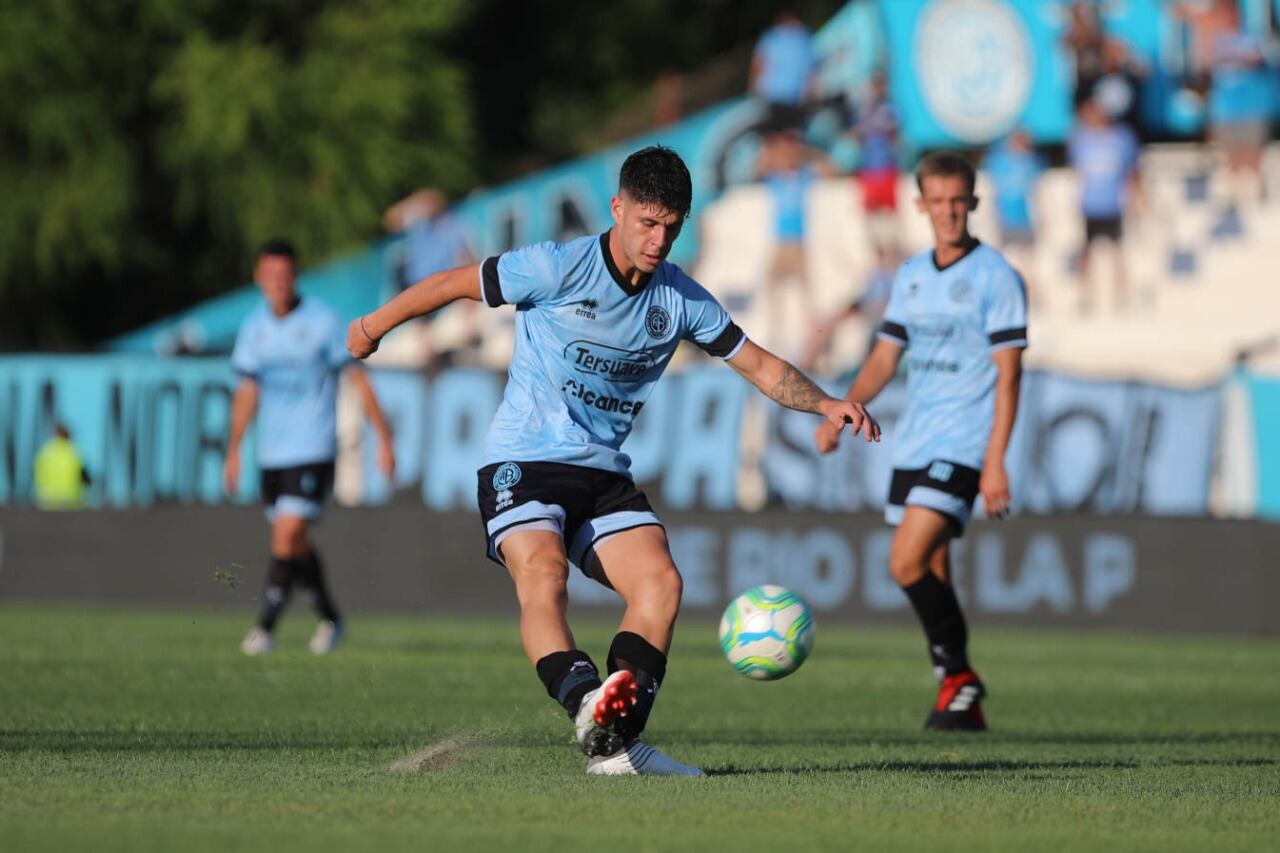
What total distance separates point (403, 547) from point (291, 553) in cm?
565

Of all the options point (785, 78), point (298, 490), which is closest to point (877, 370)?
point (298, 490)

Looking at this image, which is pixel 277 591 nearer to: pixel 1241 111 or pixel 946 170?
pixel 946 170

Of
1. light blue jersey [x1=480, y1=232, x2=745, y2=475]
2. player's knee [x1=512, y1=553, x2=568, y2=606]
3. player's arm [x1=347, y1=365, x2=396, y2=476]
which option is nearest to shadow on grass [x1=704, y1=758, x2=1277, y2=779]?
player's knee [x1=512, y1=553, x2=568, y2=606]

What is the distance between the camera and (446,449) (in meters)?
22.2

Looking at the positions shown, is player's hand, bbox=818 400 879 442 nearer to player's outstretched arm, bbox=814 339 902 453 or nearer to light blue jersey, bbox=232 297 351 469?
player's outstretched arm, bbox=814 339 902 453

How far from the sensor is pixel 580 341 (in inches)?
307

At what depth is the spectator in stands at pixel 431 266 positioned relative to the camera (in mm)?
26672

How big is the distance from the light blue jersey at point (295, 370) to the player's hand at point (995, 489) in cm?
570

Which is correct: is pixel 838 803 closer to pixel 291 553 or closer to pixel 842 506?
pixel 291 553

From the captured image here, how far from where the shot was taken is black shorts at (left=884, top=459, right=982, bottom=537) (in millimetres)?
10273

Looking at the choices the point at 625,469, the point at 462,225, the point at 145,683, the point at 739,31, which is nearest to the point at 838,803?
the point at 625,469

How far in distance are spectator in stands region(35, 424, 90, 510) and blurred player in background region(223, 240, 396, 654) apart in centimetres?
771

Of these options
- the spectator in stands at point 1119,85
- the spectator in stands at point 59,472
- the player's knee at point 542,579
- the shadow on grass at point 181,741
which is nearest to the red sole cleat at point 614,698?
the player's knee at point 542,579

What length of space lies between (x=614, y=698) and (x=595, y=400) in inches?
52.6
